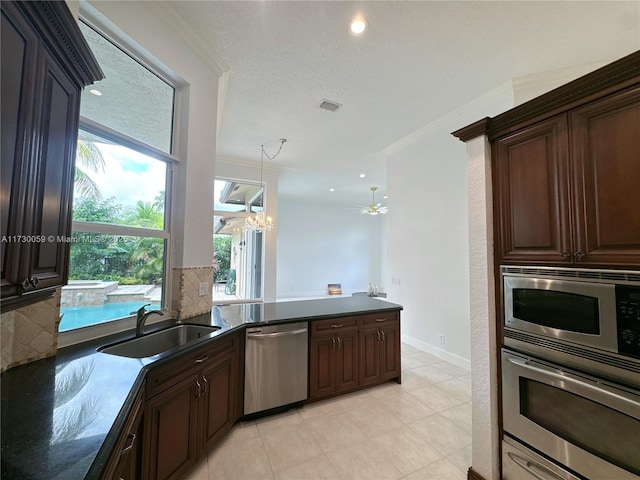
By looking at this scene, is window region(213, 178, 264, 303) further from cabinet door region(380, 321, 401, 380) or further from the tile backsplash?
cabinet door region(380, 321, 401, 380)

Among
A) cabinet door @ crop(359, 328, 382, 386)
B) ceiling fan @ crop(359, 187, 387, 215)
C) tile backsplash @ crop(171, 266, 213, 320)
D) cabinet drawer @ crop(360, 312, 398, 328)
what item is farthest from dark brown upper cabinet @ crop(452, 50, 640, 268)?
ceiling fan @ crop(359, 187, 387, 215)

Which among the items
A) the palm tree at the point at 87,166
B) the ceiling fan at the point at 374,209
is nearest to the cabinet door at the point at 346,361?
the palm tree at the point at 87,166

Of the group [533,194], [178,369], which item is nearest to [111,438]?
[178,369]

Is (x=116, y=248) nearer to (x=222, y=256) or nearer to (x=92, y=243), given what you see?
(x=92, y=243)

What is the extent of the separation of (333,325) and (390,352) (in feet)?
2.83

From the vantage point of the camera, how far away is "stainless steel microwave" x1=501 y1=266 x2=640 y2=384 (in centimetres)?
122

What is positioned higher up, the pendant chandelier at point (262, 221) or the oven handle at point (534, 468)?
the pendant chandelier at point (262, 221)

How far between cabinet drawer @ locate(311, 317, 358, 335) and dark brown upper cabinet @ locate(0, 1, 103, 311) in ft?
6.19

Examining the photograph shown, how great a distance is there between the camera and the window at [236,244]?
19.2ft

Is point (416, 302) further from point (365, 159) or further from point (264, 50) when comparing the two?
point (264, 50)

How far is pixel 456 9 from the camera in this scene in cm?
211

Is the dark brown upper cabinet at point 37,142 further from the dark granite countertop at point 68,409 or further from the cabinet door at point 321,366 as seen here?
the cabinet door at point 321,366

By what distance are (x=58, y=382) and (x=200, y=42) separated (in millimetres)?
2727

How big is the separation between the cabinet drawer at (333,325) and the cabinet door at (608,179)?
6.13 feet
